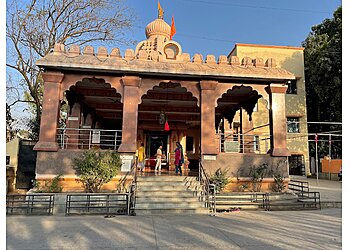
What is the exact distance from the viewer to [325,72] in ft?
76.7

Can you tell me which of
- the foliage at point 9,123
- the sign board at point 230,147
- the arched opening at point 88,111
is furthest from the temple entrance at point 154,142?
the foliage at point 9,123

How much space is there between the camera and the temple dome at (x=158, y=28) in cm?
1711

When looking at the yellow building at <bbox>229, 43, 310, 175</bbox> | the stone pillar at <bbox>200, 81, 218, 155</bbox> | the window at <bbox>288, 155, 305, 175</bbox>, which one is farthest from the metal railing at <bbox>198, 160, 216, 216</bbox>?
the window at <bbox>288, 155, 305, 175</bbox>

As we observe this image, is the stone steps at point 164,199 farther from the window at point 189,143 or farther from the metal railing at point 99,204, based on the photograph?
the window at point 189,143

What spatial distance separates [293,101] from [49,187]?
2224cm

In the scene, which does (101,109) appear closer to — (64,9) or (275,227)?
(64,9)

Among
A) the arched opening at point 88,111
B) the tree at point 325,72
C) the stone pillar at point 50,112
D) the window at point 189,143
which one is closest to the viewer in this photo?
the stone pillar at point 50,112

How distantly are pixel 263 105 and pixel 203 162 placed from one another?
15.8 m

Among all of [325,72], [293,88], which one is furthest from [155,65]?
[325,72]

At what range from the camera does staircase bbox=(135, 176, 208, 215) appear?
8031 mm

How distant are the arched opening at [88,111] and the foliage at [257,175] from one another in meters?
5.89

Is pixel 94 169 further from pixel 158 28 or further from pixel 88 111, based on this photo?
pixel 158 28

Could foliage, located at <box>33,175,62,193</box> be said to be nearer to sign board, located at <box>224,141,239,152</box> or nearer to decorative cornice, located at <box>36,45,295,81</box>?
decorative cornice, located at <box>36,45,295,81</box>

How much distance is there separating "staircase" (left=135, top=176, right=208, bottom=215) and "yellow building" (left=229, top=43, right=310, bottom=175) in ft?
52.4
